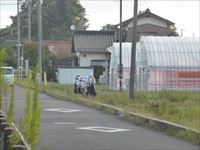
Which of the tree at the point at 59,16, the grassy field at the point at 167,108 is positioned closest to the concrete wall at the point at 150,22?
the tree at the point at 59,16

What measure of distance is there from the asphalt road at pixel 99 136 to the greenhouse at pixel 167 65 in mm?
20387

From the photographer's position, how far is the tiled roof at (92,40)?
68.8 meters

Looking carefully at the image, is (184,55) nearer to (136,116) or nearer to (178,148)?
(136,116)

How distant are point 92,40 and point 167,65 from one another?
29.8 m

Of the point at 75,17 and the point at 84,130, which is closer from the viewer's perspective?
the point at 84,130

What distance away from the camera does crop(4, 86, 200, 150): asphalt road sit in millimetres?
12621

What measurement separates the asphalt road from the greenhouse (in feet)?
66.9

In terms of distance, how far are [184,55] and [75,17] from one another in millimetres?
63217

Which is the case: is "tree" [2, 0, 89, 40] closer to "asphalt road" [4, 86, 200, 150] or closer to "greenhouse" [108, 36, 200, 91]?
"greenhouse" [108, 36, 200, 91]

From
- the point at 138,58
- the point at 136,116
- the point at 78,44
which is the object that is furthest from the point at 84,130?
the point at 78,44

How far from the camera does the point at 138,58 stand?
1735 inches

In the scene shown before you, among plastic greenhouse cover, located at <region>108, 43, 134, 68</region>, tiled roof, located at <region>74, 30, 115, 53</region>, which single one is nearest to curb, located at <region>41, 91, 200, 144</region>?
plastic greenhouse cover, located at <region>108, 43, 134, 68</region>

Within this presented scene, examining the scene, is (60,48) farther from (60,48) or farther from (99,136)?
(99,136)

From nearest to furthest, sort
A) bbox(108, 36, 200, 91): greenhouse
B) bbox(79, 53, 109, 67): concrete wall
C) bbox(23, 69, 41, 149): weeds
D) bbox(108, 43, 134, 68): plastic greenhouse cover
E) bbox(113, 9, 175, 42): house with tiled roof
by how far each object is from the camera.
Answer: bbox(23, 69, 41, 149): weeds
bbox(108, 36, 200, 91): greenhouse
bbox(108, 43, 134, 68): plastic greenhouse cover
bbox(113, 9, 175, 42): house with tiled roof
bbox(79, 53, 109, 67): concrete wall
